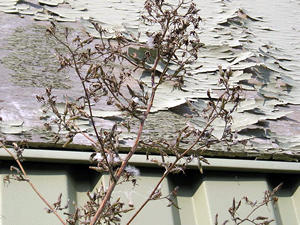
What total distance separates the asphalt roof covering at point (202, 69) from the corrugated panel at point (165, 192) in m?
0.11

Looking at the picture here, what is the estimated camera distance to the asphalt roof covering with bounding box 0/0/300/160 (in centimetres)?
264

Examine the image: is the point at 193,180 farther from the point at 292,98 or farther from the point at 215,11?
the point at 215,11

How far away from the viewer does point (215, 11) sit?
4523 mm

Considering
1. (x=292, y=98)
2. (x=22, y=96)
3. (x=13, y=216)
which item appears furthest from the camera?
(x=292, y=98)

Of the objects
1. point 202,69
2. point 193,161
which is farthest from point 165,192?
point 202,69

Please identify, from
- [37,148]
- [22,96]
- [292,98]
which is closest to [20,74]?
[22,96]

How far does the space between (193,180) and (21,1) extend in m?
1.82

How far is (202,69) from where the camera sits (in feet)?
11.4

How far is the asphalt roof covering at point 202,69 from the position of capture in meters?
2.64

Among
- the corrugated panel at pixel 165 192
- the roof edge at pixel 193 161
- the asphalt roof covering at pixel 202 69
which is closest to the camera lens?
the corrugated panel at pixel 165 192

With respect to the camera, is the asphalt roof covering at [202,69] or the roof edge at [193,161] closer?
the roof edge at [193,161]

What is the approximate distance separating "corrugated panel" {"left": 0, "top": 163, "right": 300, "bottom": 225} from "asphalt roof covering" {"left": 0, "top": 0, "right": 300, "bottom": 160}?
0.11 m

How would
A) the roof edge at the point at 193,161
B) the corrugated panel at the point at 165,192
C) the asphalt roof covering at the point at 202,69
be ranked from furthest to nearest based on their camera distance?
the asphalt roof covering at the point at 202,69 < the roof edge at the point at 193,161 < the corrugated panel at the point at 165,192

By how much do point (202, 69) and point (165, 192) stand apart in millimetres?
1219
